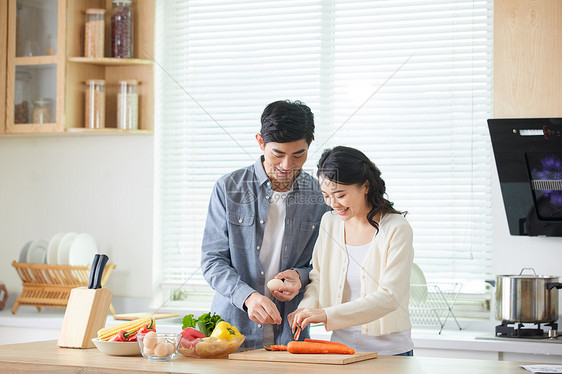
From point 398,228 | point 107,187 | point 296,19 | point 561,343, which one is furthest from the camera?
point 107,187

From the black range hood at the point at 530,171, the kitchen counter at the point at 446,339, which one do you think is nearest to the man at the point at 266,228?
the kitchen counter at the point at 446,339

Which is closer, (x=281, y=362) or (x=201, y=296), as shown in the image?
(x=281, y=362)

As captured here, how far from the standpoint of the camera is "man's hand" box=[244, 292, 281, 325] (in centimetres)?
193

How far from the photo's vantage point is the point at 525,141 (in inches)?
115

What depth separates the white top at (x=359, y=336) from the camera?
2.01m

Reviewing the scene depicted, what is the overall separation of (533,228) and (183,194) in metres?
1.73

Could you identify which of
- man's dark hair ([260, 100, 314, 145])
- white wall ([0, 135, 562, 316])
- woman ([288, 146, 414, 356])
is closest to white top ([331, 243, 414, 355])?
woman ([288, 146, 414, 356])

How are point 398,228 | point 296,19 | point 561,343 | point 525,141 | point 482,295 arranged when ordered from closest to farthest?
point 398,228
point 561,343
point 525,141
point 482,295
point 296,19

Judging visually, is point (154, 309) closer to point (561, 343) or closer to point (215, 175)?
point (215, 175)

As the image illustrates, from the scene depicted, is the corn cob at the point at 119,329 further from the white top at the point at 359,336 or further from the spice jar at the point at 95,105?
the spice jar at the point at 95,105

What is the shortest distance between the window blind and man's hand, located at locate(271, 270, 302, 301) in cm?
103

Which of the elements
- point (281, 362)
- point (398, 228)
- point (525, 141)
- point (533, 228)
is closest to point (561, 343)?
point (533, 228)

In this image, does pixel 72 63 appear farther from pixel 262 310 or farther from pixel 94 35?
pixel 262 310

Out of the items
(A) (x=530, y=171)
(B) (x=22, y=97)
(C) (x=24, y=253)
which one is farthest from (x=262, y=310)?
(B) (x=22, y=97)
